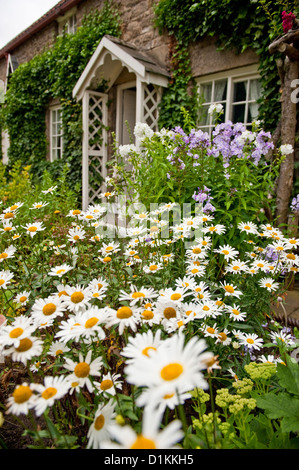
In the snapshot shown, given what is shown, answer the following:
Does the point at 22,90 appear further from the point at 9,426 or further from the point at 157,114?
the point at 9,426

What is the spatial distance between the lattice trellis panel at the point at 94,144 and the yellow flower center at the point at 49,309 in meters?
5.37

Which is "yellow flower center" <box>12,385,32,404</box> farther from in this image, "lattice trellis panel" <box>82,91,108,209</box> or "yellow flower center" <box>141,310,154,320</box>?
"lattice trellis panel" <box>82,91,108,209</box>

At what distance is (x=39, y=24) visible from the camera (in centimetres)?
837

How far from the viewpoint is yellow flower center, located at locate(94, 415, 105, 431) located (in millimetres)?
783

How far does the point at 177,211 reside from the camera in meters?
2.54

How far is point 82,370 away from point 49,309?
286mm

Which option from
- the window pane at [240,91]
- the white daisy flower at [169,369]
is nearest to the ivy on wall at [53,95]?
the window pane at [240,91]

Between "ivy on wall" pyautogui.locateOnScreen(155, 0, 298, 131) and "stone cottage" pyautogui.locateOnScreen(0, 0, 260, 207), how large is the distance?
0.57ft

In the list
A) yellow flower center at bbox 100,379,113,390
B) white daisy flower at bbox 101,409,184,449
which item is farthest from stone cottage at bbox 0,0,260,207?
white daisy flower at bbox 101,409,184,449

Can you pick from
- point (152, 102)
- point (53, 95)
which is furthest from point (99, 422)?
point (53, 95)

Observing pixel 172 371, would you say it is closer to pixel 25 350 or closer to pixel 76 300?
pixel 25 350

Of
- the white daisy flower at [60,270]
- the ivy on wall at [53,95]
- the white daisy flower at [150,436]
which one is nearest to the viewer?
the white daisy flower at [150,436]

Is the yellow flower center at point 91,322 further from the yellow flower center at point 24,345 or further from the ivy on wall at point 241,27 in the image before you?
the ivy on wall at point 241,27

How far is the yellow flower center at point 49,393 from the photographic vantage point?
2.46 ft
